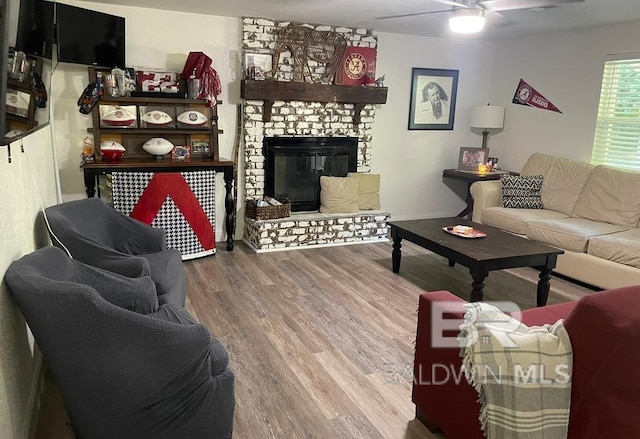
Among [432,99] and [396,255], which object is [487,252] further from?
[432,99]

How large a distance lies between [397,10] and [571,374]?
135 inches

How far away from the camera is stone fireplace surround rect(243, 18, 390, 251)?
15.7 ft

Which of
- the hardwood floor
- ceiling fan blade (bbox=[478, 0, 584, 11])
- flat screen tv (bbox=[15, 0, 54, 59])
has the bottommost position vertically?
the hardwood floor

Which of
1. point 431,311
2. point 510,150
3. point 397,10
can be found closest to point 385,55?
point 397,10

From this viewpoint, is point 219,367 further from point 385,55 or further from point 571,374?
point 385,55

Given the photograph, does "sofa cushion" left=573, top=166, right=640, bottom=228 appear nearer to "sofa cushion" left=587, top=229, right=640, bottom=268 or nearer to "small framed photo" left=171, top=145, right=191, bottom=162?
"sofa cushion" left=587, top=229, right=640, bottom=268

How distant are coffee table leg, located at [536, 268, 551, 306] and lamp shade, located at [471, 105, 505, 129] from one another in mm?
2747

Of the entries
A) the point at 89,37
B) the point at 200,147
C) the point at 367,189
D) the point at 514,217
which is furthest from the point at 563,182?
the point at 89,37

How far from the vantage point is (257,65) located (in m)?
4.79

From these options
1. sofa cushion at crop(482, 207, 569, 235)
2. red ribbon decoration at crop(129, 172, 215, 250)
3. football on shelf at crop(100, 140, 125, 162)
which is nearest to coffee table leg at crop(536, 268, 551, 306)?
sofa cushion at crop(482, 207, 569, 235)

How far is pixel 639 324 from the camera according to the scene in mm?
1403

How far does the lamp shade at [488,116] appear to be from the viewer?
5723 millimetres

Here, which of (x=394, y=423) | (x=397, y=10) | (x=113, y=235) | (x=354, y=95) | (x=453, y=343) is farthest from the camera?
(x=354, y=95)

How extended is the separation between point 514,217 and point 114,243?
348 cm
